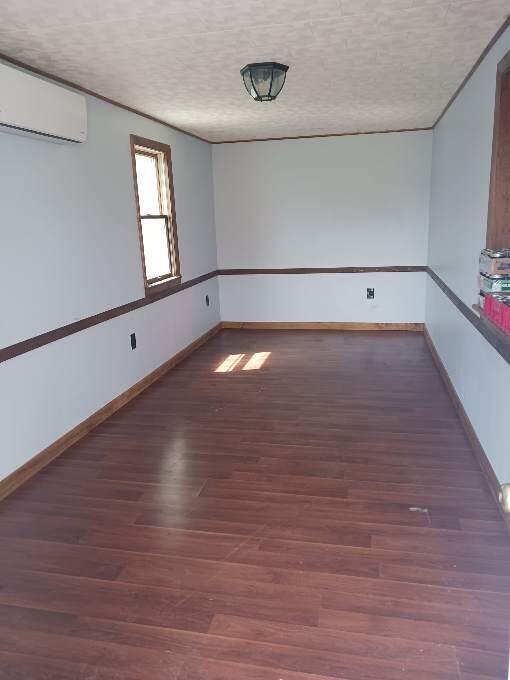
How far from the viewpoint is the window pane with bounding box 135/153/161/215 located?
450 centimetres

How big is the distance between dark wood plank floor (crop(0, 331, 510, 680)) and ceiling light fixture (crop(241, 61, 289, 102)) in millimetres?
2136

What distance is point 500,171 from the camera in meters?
2.58

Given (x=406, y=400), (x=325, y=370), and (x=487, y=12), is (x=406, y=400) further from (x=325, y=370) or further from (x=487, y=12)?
(x=487, y=12)

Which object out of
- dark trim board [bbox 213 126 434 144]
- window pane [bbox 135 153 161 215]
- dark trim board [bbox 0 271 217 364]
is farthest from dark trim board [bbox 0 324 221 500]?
dark trim board [bbox 213 126 434 144]

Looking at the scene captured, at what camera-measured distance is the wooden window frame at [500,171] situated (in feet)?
8.30

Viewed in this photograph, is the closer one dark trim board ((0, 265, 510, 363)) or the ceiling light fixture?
A: dark trim board ((0, 265, 510, 363))

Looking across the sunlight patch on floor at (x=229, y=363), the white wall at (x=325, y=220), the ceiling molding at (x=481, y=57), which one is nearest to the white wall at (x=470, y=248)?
the ceiling molding at (x=481, y=57)

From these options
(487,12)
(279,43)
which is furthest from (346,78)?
(487,12)

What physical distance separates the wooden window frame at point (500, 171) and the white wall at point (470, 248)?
13cm

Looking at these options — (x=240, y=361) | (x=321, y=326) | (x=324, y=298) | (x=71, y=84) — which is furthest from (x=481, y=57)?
(x=321, y=326)

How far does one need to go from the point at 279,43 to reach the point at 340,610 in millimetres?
2652

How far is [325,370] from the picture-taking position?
4.68 metres

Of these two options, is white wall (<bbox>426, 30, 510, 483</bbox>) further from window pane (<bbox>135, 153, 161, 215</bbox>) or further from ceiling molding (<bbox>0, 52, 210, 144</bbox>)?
window pane (<bbox>135, 153, 161, 215</bbox>)

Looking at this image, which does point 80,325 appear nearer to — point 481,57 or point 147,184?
point 147,184
